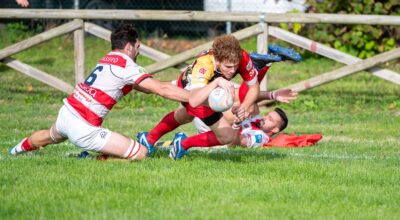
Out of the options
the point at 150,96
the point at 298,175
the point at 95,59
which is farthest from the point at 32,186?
the point at 95,59

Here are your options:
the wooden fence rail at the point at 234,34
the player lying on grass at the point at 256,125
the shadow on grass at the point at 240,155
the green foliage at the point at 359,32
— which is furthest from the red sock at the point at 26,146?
the green foliage at the point at 359,32

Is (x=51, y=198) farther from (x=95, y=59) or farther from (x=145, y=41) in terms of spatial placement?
(x=145, y=41)

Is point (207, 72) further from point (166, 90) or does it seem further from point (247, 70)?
point (247, 70)

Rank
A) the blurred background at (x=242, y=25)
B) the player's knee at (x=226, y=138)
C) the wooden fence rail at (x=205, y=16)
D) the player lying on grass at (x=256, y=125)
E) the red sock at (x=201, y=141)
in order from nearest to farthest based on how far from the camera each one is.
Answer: the player's knee at (x=226, y=138) < the red sock at (x=201, y=141) < the player lying on grass at (x=256, y=125) < the wooden fence rail at (x=205, y=16) < the blurred background at (x=242, y=25)

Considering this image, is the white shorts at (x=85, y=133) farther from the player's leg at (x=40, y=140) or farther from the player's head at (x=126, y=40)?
the player's head at (x=126, y=40)

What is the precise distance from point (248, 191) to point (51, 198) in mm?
1515

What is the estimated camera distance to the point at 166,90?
8273 mm

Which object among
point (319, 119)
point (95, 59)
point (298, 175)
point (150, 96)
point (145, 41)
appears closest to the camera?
point (298, 175)

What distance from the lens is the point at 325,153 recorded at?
9.80 metres

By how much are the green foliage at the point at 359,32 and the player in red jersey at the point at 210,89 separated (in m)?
8.88

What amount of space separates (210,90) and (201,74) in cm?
57

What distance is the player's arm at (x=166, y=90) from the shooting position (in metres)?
8.25

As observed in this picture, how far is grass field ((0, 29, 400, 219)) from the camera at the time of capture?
21.7 ft

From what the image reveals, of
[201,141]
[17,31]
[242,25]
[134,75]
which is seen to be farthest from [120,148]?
[242,25]
